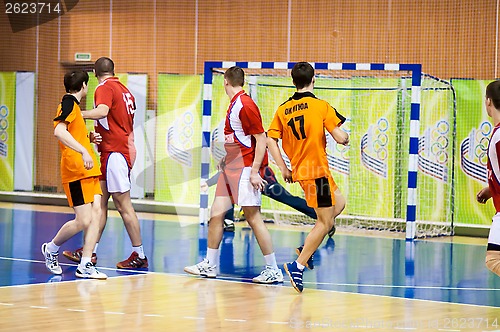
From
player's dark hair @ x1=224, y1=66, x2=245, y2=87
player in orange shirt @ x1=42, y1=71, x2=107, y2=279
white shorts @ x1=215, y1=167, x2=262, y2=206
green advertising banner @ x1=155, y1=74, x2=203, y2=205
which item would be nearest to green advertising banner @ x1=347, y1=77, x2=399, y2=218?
green advertising banner @ x1=155, y1=74, x2=203, y2=205

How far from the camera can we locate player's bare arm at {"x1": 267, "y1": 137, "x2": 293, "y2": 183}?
7688 millimetres

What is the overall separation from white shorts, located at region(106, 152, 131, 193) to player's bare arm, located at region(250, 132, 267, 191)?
1.49 meters

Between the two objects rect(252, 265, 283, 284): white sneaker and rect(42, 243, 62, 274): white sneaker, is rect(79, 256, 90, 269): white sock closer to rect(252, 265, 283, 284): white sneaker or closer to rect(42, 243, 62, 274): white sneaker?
rect(42, 243, 62, 274): white sneaker

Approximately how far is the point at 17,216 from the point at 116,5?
643 centimetres

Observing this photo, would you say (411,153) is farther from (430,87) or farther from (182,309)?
(182,309)

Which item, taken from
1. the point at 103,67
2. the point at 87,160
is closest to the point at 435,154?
the point at 103,67

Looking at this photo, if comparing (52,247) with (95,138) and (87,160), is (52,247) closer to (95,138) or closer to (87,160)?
(95,138)

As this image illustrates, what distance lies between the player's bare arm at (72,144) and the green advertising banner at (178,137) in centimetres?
781

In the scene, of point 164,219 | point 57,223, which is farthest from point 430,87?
point 57,223

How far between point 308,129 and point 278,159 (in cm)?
38

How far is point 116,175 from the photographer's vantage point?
28.9ft

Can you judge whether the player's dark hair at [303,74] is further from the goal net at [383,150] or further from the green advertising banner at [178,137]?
the green advertising banner at [178,137]

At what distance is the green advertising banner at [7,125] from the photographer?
58.4 ft

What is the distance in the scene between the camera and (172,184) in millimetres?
16094
